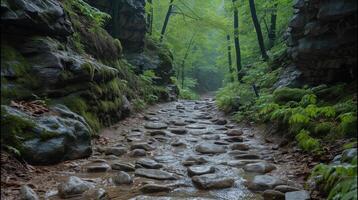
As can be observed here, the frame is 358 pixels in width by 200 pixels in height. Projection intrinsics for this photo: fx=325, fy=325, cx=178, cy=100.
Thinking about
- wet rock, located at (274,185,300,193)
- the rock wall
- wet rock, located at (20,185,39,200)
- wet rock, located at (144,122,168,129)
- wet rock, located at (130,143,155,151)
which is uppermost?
the rock wall

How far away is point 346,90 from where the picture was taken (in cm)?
599

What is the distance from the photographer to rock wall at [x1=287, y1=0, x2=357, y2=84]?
5.36 metres

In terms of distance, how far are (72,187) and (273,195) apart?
237 cm

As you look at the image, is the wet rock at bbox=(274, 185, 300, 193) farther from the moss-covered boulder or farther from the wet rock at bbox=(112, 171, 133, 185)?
the moss-covered boulder

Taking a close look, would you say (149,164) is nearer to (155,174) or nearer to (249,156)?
(155,174)

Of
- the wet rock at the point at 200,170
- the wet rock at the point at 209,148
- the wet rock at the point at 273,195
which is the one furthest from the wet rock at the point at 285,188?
the wet rock at the point at 209,148

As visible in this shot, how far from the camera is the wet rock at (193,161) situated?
5.30 metres

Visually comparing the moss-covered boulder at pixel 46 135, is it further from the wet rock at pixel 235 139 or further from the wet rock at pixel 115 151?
the wet rock at pixel 235 139

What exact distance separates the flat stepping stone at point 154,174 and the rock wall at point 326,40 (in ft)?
10.8

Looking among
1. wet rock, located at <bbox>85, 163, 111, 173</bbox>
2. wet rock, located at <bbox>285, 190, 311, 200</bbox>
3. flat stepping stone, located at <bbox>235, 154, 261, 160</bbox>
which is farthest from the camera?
flat stepping stone, located at <bbox>235, 154, 261, 160</bbox>

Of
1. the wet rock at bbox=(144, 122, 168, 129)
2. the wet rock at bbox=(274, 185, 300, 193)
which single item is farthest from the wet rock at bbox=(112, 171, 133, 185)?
the wet rock at bbox=(144, 122, 168, 129)

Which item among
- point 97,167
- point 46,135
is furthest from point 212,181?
point 46,135

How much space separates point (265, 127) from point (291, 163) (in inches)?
98.7

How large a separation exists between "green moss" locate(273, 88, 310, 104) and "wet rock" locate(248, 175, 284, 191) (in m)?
3.09
